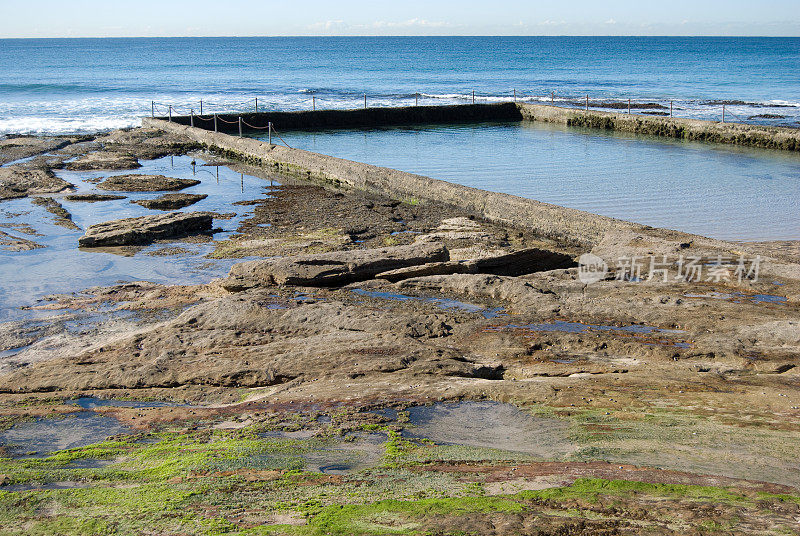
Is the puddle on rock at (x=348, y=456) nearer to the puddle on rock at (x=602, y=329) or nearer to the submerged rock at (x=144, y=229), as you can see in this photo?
the puddle on rock at (x=602, y=329)

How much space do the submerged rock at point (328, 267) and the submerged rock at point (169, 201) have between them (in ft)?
18.4

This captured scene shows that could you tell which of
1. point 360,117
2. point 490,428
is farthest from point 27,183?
point 360,117

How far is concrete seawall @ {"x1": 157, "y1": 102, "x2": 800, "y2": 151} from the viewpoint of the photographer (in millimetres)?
21750

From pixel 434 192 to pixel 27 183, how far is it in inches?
343

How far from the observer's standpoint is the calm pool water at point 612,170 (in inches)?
474

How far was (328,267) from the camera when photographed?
7.99m

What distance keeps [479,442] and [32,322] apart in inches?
191

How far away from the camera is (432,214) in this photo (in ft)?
40.1

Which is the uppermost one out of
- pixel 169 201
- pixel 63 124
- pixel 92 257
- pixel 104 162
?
pixel 63 124

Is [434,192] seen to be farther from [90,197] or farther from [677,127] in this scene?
[677,127]

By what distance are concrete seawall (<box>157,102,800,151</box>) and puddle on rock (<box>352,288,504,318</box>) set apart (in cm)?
1722

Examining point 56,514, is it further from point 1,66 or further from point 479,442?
point 1,66

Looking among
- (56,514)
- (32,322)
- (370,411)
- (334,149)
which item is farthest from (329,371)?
(334,149)

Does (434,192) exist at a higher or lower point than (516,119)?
lower
